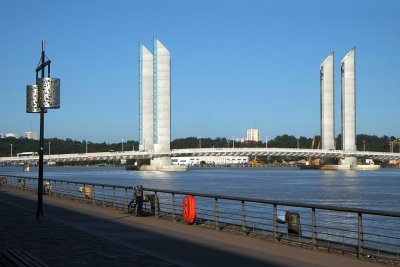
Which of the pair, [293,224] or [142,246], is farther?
[293,224]

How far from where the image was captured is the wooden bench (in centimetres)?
709

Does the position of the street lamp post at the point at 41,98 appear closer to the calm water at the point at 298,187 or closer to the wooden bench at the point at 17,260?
the wooden bench at the point at 17,260

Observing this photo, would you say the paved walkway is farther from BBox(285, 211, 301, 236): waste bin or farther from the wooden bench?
BBox(285, 211, 301, 236): waste bin

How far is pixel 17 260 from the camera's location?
23.9ft

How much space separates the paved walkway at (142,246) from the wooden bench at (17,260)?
2.24 feet

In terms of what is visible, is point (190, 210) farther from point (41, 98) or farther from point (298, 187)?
point (298, 187)

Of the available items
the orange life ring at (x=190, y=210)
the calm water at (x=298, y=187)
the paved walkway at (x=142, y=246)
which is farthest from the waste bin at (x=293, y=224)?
the calm water at (x=298, y=187)

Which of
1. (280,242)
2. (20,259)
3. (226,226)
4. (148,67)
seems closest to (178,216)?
(226,226)

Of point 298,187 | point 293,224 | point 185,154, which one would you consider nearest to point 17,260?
point 293,224

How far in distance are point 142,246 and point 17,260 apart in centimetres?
345

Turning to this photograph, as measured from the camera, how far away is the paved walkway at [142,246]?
900cm

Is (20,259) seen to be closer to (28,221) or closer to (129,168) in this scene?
(28,221)

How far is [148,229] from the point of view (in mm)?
13727

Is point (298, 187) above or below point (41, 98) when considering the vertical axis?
below
